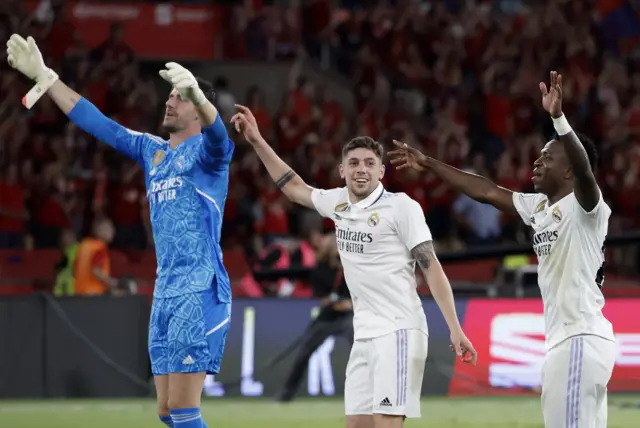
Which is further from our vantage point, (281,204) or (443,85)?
(443,85)

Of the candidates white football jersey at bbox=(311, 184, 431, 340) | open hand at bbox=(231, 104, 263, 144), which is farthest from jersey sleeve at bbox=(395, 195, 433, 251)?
open hand at bbox=(231, 104, 263, 144)

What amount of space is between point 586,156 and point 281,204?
13.6 metres

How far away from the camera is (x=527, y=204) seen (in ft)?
25.4

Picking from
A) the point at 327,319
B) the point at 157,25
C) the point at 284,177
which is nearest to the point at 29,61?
the point at 284,177

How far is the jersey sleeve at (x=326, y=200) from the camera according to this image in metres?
8.51

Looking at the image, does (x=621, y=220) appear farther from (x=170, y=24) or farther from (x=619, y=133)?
(x=170, y=24)

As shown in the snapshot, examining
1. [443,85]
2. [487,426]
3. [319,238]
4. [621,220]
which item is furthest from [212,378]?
[443,85]

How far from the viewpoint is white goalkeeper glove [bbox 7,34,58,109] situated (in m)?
8.27

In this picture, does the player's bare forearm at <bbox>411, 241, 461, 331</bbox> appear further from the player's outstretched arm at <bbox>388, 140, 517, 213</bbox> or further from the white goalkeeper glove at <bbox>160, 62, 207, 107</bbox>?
the white goalkeeper glove at <bbox>160, 62, 207, 107</bbox>

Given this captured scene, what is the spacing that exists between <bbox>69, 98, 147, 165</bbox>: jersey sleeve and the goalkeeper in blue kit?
19cm

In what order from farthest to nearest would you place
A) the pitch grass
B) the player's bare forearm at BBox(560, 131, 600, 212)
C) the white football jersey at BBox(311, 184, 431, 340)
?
the pitch grass, the white football jersey at BBox(311, 184, 431, 340), the player's bare forearm at BBox(560, 131, 600, 212)

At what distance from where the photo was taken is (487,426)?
42.1 feet

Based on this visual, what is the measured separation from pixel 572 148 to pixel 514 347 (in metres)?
9.56

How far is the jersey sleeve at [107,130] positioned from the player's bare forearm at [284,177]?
78 centimetres
